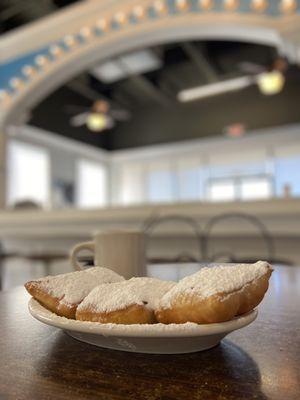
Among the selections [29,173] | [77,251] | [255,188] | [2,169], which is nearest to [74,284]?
[77,251]

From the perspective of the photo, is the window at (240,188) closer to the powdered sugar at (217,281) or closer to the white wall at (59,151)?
the white wall at (59,151)

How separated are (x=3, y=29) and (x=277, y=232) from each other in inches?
189

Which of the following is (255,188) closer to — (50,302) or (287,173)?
(287,173)

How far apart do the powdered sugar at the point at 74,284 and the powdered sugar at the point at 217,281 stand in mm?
116

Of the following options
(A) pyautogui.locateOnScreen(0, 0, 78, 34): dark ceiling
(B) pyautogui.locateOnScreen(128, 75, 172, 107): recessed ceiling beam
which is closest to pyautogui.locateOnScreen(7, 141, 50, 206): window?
(B) pyautogui.locateOnScreen(128, 75, 172, 107): recessed ceiling beam

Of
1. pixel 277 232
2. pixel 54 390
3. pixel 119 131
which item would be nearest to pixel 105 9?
pixel 277 232

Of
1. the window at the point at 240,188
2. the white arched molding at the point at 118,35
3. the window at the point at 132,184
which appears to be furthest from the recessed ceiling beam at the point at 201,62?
the window at the point at 132,184

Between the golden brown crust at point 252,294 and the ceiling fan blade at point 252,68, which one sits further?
the ceiling fan blade at point 252,68

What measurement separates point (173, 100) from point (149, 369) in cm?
965

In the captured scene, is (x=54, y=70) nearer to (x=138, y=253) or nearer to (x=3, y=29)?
(x=3, y=29)

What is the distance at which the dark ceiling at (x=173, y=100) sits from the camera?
7016mm

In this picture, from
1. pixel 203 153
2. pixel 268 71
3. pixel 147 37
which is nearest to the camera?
pixel 147 37

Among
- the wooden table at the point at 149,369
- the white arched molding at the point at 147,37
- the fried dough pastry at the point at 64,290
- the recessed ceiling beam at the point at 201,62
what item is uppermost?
the recessed ceiling beam at the point at 201,62

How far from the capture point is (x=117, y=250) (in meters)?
0.82
